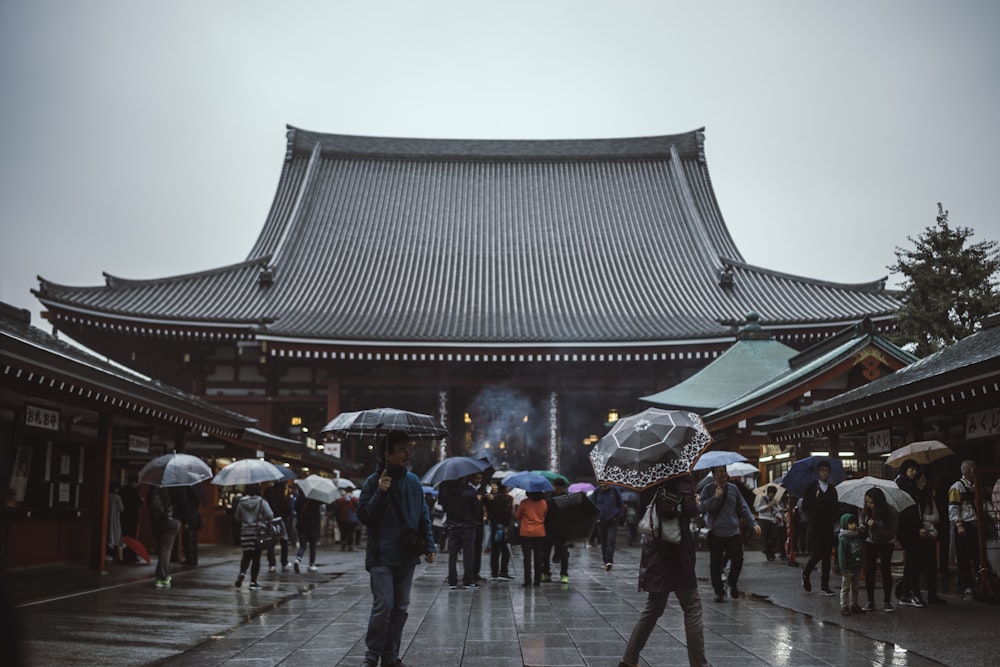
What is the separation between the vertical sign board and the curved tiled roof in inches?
471

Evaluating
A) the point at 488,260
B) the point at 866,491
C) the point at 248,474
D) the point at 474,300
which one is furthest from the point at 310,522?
the point at 488,260

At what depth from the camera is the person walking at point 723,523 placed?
1097cm

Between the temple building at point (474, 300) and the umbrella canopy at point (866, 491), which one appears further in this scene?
the temple building at point (474, 300)

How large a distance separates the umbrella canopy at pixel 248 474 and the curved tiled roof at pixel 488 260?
43.3ft

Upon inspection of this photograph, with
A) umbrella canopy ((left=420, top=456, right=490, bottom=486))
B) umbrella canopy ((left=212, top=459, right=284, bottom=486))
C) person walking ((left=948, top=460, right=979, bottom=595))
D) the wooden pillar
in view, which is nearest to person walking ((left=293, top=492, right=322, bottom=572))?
umbrella canopy ((left=212, top=459, right=284, bottom=486))

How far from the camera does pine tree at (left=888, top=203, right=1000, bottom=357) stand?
26.8 metres

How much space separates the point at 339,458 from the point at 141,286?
8.39 m

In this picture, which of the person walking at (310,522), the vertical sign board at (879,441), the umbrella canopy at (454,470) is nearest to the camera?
the umbrella canopy at (454,470)

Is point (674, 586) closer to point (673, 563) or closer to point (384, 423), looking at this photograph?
point (673, 563)

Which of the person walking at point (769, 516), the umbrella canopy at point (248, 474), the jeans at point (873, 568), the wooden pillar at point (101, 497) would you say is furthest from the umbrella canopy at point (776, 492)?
the wooden pillar at point (101, 497)

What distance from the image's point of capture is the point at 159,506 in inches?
494

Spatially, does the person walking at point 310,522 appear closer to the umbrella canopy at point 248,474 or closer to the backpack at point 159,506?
the umbrella canopy at point 248,474

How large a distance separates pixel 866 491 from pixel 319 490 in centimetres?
912

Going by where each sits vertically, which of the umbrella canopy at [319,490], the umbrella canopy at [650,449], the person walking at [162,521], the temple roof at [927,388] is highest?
the temple roof at [927,388]
